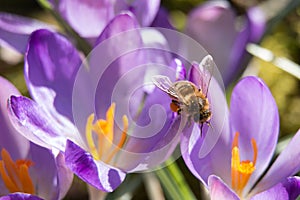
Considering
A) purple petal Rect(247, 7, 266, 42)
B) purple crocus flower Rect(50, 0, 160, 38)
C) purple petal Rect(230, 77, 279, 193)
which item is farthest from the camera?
purple petal Rect(247, 7, 266, 42)

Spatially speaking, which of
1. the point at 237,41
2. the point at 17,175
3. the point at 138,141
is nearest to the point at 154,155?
the point at 138,141

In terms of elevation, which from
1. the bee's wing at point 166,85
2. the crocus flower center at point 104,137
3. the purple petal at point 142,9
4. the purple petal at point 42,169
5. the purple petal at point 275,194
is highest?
the bee's wing at point 166,85

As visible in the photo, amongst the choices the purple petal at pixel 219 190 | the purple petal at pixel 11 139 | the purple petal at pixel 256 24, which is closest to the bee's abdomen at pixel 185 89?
the purple petal at pixel 219 190

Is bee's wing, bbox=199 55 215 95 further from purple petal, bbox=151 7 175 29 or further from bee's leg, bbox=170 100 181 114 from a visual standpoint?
purple petal, bbox=151 7 175 29

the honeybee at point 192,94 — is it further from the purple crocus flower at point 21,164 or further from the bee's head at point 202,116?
the purple crocus flower at point 21,164

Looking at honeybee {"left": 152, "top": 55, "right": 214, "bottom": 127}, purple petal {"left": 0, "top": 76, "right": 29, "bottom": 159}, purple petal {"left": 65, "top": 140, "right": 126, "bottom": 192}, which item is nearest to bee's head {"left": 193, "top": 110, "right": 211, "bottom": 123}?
honeybee {"left": 152, "top": 55, "right": 214, "bottom": 127}

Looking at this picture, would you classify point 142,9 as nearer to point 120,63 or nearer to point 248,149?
point 120,63
